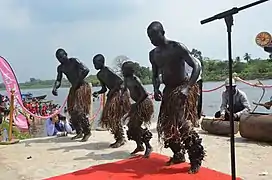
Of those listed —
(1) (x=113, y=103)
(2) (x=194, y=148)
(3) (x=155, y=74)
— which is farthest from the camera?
(1) (x=113, y=103)

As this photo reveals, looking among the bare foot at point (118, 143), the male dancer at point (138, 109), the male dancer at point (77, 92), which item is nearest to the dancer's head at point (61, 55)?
the male dancer at point (77, 92)

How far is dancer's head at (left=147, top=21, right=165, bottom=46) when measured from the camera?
4035 millimetres

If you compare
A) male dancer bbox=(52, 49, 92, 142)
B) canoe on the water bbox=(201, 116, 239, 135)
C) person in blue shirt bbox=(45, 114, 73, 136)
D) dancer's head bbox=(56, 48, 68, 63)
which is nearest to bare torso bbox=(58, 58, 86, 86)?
male dancer bbox=(52, 49, 92, 142)

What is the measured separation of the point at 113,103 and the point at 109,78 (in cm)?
52

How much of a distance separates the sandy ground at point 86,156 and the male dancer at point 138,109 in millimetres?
387

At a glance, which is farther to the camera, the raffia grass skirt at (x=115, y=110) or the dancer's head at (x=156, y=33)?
the raffia grass skirt at (x=115, y=110)

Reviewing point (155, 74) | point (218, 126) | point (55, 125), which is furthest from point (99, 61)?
point (55, 125)

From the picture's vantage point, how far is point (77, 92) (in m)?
6.66

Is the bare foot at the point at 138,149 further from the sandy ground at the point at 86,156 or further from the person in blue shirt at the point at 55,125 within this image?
the person in blue shirt at the point at 55,125

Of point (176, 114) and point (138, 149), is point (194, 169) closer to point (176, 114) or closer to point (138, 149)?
point (176, 114)

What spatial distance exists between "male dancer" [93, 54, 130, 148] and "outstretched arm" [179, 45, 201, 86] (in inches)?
72.2

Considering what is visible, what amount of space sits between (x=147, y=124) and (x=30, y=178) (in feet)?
5.64

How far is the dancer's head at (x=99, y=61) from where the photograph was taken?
6.12 metres

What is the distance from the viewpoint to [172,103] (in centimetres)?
402
